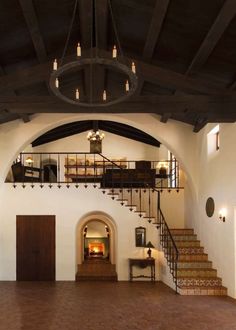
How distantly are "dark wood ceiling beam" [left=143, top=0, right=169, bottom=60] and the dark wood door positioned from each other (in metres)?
6.73

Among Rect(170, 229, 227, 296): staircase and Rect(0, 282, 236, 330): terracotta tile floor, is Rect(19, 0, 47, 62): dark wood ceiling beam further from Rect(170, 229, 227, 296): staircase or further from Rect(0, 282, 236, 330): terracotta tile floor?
Rect(170, 229, 227, 296): staircase

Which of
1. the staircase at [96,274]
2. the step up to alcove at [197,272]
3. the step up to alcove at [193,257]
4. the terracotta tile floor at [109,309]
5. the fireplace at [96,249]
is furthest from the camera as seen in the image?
the fireplace at [96,249]

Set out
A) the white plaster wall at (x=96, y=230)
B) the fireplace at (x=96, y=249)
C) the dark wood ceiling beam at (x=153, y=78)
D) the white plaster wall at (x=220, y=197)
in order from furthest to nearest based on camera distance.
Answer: the white plaster wall at (x=96, y=230) → the fireplace at (x=96, y=249) → the white plaster wall at (x=220, y=197) → the dark wood ceiling beam at (x=153, y=78)

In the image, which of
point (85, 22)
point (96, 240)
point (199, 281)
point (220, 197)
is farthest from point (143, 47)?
point (96, 240)

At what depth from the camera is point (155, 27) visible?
233 inches

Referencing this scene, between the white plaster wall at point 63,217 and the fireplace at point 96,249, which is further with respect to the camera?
the fireplace at point 96,249

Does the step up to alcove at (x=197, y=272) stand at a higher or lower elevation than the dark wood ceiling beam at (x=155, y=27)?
lower

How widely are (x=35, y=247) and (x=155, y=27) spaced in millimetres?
8268

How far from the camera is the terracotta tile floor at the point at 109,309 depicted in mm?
6836

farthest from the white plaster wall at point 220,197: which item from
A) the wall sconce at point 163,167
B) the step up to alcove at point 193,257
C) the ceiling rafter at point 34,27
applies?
the ceiling rafter at point 34,27

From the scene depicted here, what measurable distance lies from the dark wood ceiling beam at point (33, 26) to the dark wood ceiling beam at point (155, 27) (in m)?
1.71

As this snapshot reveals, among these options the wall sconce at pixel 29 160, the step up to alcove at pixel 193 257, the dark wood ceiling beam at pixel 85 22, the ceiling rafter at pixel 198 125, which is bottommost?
the step up to alcove at pixel 193 257

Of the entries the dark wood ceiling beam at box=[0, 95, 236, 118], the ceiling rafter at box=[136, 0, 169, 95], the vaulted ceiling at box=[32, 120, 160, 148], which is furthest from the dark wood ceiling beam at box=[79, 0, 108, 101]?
the vaulted ceiling at box=[32, 120, 160, 148]

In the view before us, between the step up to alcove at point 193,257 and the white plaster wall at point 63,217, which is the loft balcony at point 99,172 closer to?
the white plaster wall at point 63,217
